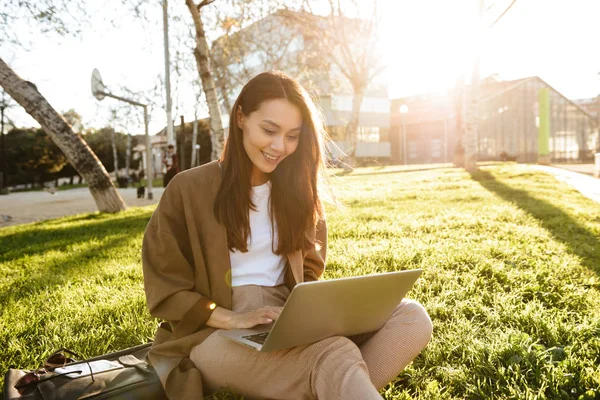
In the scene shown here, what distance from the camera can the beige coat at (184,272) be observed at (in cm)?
224

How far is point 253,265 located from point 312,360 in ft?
2.21

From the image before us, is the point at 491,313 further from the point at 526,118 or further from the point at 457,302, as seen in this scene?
the point at 526,118

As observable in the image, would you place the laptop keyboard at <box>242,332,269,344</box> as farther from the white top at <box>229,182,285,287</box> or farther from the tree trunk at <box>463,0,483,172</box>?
the tree trunk at <box>463,0,483,172</box>

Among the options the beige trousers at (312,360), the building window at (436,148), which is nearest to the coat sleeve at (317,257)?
the beige trousers at (312,360)

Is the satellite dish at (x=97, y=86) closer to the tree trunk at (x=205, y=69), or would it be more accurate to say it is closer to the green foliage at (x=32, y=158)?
the tree trunk at (x=205, y=69)

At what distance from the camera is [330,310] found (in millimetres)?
1923

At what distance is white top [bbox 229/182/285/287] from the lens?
2510mm

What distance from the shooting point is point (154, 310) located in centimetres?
226

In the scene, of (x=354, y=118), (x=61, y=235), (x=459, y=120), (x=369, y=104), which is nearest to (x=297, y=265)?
(x=61, y=235)

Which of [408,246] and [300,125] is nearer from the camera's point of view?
[300,125]

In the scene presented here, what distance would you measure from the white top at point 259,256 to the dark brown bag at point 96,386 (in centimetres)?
56

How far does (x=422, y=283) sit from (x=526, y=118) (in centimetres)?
3484

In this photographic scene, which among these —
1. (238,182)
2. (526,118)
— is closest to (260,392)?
(238,182)

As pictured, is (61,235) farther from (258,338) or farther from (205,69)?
(258,338)
